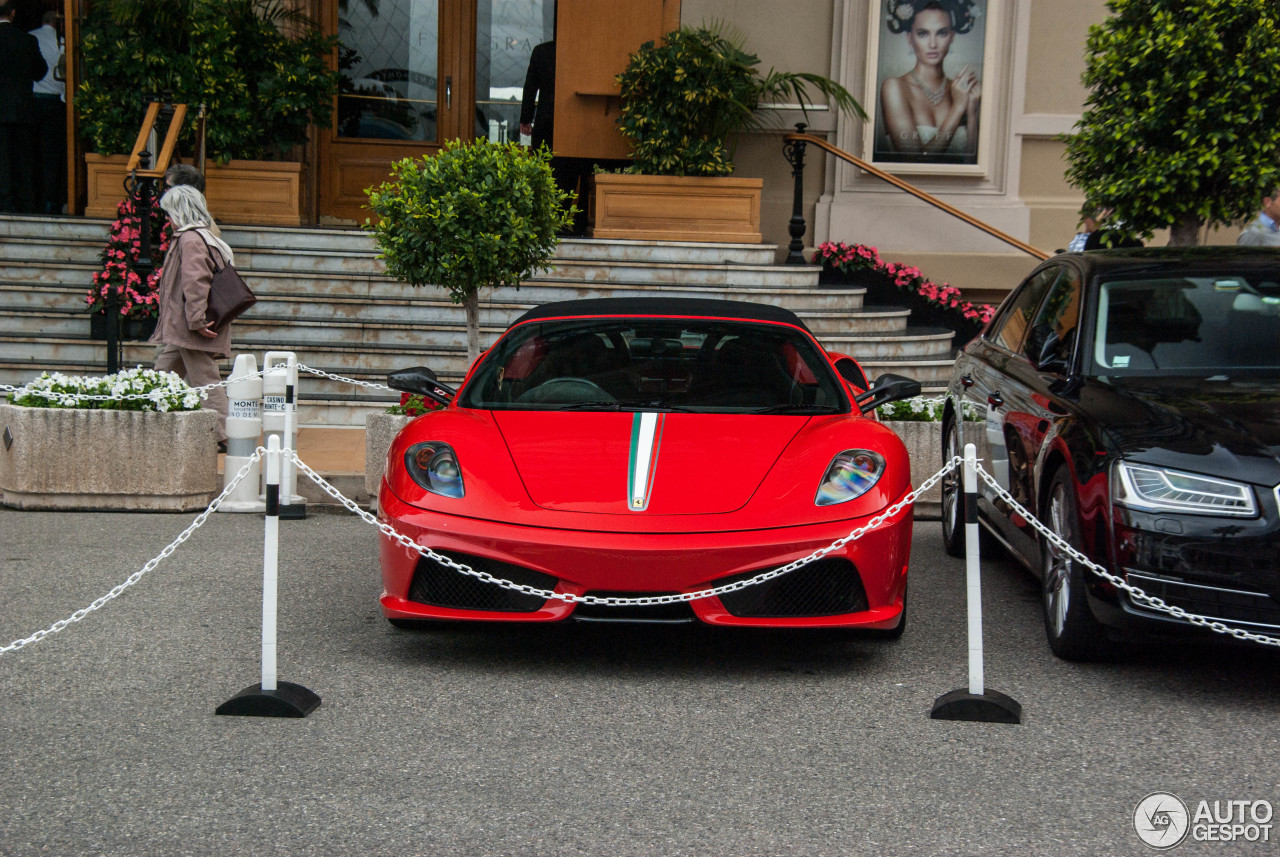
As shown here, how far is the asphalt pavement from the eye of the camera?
11.2ft

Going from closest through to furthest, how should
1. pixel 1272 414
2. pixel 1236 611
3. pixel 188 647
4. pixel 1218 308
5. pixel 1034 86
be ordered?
pixel 1236 611 → pixel 1272 414 → pixel 188 647 → pixel 1218 308 → pixel 1034 86

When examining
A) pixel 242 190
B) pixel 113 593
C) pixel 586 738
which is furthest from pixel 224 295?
pixel 586 738

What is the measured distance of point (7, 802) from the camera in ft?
11.6

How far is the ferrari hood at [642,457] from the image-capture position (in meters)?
4.70

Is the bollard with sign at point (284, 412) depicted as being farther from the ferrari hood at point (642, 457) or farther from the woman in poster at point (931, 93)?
the woman in poster at point (931, 93)

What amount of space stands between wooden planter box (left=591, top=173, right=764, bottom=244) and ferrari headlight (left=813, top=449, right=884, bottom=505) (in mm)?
7751

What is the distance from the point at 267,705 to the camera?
14.1 ft

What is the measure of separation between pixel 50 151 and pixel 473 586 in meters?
10.7

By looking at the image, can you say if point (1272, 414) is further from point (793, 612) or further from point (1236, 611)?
point (793, 612)

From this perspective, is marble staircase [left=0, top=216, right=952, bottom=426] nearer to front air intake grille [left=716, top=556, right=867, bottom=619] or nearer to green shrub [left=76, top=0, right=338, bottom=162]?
green shrub [left=76, top=0, right=338, bottom=162]

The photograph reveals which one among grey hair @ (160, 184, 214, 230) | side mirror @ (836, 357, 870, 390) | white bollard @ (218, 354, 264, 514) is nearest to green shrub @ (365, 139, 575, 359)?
white bollard @ (218, 354, 264, 514)

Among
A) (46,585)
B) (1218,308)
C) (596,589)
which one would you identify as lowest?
(46,585)

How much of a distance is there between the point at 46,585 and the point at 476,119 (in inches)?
393

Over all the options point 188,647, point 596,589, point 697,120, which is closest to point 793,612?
point 596,589
